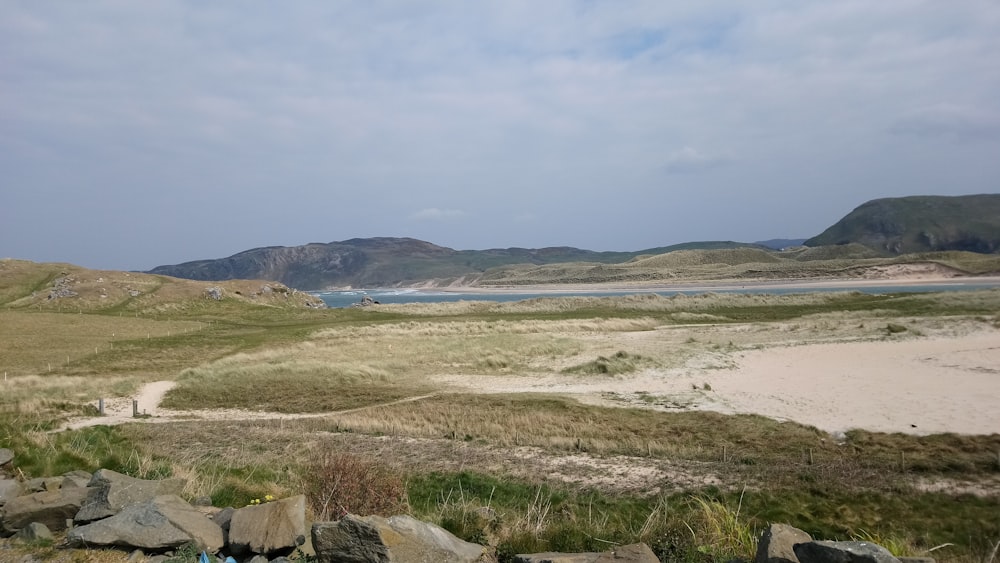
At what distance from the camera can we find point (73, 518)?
282 inches

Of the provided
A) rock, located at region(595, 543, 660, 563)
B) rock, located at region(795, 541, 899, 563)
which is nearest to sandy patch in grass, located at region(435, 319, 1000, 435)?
rock, located at region(795, 541, 899, 563)

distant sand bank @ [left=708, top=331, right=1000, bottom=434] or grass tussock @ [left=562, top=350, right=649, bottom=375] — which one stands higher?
grass tussock @ [left=562, top=350, right=649, bottom=375]

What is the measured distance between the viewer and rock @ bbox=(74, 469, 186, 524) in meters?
6.93

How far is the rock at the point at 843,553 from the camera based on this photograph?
4.64 meters

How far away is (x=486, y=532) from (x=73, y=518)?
197 inches

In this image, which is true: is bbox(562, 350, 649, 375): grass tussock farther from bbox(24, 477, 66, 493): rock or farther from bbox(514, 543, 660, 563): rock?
bbox(514, 543, 660, 563): rock

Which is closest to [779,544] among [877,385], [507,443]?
[507,443]

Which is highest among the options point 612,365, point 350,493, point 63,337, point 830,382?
point 350,493

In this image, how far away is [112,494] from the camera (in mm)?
7121

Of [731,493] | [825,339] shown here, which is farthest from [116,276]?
[731,493]

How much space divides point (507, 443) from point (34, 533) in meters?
13.2

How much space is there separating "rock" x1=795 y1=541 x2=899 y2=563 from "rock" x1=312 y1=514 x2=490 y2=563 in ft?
10.3

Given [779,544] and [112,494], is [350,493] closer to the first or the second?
[112,494]

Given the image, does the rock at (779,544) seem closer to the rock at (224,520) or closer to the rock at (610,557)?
the rock at (610,557)
